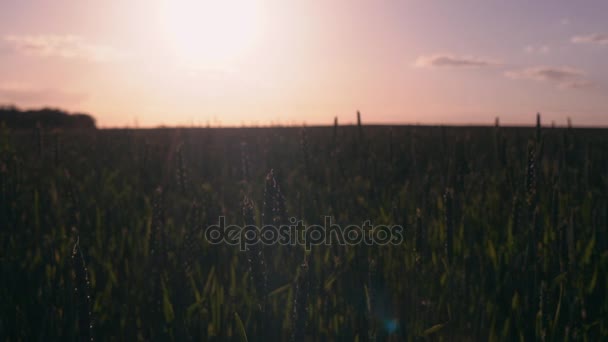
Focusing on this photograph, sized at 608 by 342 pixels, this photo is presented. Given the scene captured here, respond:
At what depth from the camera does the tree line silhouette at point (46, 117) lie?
85.6 feet

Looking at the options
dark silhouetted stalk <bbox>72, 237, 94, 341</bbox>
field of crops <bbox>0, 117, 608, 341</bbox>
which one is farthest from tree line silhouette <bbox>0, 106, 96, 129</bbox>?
dark silhouetted stalk <bbox>72, 237, 94, 341</bbox>

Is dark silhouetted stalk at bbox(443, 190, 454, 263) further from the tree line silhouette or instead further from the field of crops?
the tree line silhouette

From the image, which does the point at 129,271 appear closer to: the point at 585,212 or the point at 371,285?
the point at 371,285

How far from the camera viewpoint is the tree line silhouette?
26094 millimetres

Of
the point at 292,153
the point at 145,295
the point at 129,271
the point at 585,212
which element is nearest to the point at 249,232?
the point at 145,295

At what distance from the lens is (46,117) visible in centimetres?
2962

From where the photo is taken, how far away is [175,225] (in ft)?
10.00

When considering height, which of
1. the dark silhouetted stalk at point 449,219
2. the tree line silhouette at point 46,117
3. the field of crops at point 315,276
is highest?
the tree line silhouette at point 46,117
